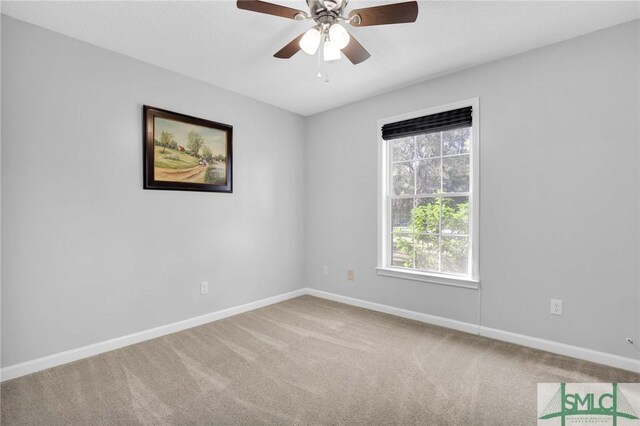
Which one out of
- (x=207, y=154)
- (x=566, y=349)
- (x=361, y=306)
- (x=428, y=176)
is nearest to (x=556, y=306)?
(x=566, y=349)

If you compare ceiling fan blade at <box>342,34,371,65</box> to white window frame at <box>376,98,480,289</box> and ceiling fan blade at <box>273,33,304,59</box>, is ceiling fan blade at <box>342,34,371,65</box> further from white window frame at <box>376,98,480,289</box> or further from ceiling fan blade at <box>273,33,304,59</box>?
white window frame at <box>376,98,480,289</box>

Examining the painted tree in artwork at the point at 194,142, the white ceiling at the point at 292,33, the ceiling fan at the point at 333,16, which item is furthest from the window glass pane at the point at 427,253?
the painted tree in artwork at the point at 194,142

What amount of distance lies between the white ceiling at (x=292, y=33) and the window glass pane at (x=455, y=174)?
2.91ft

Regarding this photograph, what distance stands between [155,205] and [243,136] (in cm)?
131

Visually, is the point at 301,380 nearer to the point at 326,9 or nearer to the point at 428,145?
the point at 326,9

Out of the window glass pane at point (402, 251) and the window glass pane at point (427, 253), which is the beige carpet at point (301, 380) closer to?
the window glass pane at point (427, 253)

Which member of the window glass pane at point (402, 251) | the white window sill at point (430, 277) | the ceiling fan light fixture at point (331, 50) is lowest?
the white window sill at point (430, 277)

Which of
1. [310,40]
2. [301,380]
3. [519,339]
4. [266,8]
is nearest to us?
[266,8]

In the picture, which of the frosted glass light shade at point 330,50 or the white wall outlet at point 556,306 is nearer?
the frosted glass light shade at point 330,50

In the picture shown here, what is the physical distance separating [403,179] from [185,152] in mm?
2393

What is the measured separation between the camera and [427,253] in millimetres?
3408

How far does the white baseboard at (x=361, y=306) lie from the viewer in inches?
90.6

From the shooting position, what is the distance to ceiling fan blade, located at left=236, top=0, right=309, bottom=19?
177 cm

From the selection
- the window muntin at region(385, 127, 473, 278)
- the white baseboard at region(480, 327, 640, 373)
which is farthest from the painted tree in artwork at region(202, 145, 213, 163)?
the white baseboard at region(480, 327, 640, 373)
